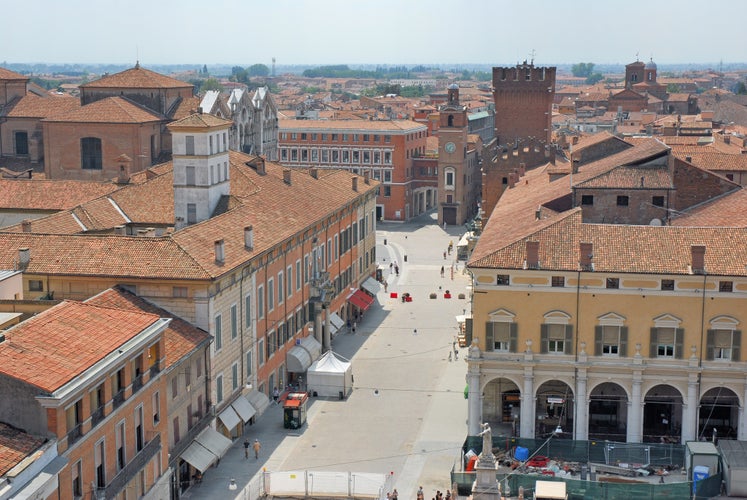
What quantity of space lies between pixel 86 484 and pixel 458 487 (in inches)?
600

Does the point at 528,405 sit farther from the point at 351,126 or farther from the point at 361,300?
the point at 351,126

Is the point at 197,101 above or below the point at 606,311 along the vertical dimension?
above

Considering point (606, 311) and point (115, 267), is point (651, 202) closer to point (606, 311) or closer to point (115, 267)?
point (606, 311)

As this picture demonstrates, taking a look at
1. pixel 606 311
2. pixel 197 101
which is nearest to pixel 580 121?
pixel 197 101

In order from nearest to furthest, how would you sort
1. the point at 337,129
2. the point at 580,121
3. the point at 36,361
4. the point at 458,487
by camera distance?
the point at 36,361 < the point at 458,487 < the point at 337,129 < the point at 580,121

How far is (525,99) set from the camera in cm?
10344

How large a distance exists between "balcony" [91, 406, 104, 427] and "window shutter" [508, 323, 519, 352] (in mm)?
18863

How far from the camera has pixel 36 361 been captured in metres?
30.9

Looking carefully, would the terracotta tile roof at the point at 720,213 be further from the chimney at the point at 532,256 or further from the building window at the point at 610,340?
the chimney at the point at 532,256

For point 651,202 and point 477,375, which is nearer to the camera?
point 477,375

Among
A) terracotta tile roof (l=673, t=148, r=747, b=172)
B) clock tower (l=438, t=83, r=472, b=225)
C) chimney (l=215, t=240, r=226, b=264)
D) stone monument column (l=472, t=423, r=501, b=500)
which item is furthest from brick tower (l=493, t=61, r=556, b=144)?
stone monument column (l=472, t=423, r=501, b=500)

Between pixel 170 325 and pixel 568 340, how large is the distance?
16.0 m

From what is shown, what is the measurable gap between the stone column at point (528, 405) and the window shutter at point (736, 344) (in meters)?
8.01

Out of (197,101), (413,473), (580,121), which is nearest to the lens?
(413,473)
